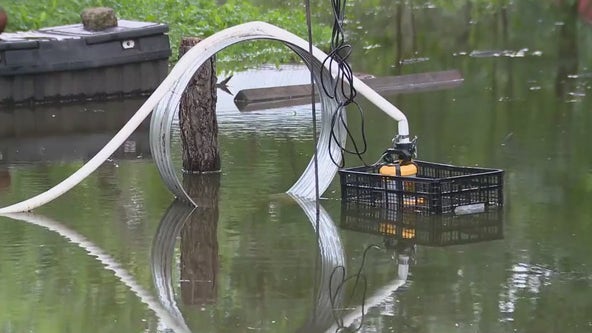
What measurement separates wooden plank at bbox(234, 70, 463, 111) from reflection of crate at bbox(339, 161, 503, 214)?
6.89 m

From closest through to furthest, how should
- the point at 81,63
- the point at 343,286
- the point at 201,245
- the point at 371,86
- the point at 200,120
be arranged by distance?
the point at 343,286
the point at 201,245
the point at 200,120
the point at 81,63
the point at 371,86

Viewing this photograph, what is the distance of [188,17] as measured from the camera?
27094 millimetres

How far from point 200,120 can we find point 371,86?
6870 millimetres

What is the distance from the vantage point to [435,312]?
27.1 ft

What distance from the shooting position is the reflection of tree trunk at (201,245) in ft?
29.5

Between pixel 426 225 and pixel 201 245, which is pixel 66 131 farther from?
pixel 426 225

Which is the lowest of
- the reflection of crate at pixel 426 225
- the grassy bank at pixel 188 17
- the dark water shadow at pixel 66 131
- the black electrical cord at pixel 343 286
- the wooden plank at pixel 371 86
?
the black electrical cord at pixel 343 286

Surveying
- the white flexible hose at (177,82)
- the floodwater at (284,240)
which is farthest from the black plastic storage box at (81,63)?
the white flexible hose at (177,82)

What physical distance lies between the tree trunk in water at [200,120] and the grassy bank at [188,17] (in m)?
10.2

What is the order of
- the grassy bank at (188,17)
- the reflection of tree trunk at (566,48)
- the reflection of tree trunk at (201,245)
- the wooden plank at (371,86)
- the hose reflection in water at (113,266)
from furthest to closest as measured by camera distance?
the grassy bank at (188,17) → the reflection of tree trunk at (566,48) → the wooden plank at (371,86) → the reflection of tree trunk at (201,245) → the hose reflection in water at (113,266)

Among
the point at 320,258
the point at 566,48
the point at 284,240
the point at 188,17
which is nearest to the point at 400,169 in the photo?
the point at 284,240

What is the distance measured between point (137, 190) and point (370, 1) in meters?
24.4

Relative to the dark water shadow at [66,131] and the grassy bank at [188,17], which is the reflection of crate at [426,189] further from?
the grassy bank at [188,17]

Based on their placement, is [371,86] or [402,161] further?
[371,86]
